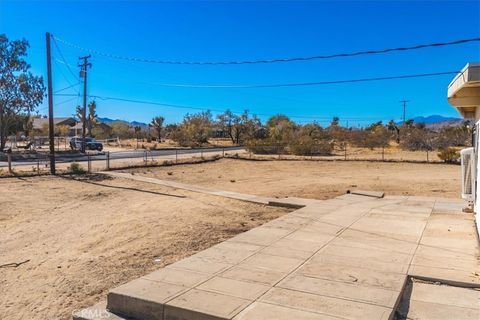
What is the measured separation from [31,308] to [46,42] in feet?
64.7

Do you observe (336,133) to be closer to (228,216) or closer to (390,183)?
(390,183)

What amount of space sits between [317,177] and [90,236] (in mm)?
15180

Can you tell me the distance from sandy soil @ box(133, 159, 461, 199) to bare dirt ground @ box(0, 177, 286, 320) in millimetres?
4021

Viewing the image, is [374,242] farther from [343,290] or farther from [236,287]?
[236,287]

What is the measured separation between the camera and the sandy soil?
56.5ft

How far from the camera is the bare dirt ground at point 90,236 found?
610 cm

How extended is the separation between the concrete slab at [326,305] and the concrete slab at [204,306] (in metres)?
0.37

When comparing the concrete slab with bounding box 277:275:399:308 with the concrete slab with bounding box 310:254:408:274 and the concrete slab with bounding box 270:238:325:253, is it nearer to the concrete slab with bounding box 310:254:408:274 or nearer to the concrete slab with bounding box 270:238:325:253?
the concrete slab with bounding box 310:254:408:274

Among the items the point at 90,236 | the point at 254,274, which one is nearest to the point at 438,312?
the point at 254,274

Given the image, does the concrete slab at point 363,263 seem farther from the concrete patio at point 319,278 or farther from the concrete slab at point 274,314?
the concrete slab at point 274,314

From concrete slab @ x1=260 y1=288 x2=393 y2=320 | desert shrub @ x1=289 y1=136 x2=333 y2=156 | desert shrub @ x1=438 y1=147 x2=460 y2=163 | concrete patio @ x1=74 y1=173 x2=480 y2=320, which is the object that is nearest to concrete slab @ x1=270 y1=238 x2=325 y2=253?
concrete patio @ x1=74 y1=173 x2=480 y2=320

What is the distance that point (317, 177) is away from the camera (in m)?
23.0

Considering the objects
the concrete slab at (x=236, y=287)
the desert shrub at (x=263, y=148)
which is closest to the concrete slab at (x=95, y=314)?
the concrete slab at (x=236, y=287)

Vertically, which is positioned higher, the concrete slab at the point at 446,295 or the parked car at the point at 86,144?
the parked car at the point at 86,144
